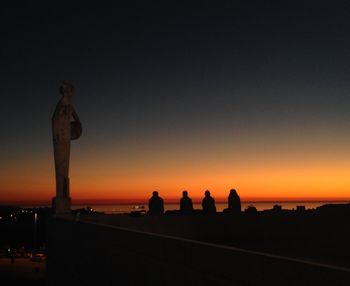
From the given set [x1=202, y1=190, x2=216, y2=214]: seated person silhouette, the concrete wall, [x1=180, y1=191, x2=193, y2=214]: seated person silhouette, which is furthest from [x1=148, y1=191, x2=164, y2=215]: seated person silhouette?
the concrete wall

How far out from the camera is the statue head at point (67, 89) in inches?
525

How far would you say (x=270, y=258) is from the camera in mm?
3670

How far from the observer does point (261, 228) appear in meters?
12.1

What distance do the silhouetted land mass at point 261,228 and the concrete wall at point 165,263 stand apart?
106 inches

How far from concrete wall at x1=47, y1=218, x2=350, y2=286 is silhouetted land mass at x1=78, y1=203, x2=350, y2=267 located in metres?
2.68

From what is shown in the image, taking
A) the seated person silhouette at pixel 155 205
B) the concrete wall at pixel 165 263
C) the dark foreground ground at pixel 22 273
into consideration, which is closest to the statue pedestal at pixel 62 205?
the seated person silhouette at pixel 155 205

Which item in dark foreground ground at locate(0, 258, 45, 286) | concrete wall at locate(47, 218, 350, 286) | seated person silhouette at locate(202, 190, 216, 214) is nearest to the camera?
concrete wall at locate(47, 218, 350, 286)

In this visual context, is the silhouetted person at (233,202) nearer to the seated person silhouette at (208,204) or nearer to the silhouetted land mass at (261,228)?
the seated person silhouette at (208,204)

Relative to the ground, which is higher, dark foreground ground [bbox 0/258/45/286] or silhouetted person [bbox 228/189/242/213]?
silhouetted person [bbox 228/189/242/213]

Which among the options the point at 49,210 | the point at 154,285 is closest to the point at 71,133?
the point at 49,210

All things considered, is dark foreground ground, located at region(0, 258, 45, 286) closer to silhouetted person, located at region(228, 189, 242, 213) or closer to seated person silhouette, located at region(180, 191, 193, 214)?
seated person silhouette, located at region(180, 191, 193, 214)

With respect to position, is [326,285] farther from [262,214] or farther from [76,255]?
[262,214]

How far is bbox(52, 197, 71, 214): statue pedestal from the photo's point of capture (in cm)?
1236

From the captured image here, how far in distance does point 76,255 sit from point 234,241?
4.61 metres
